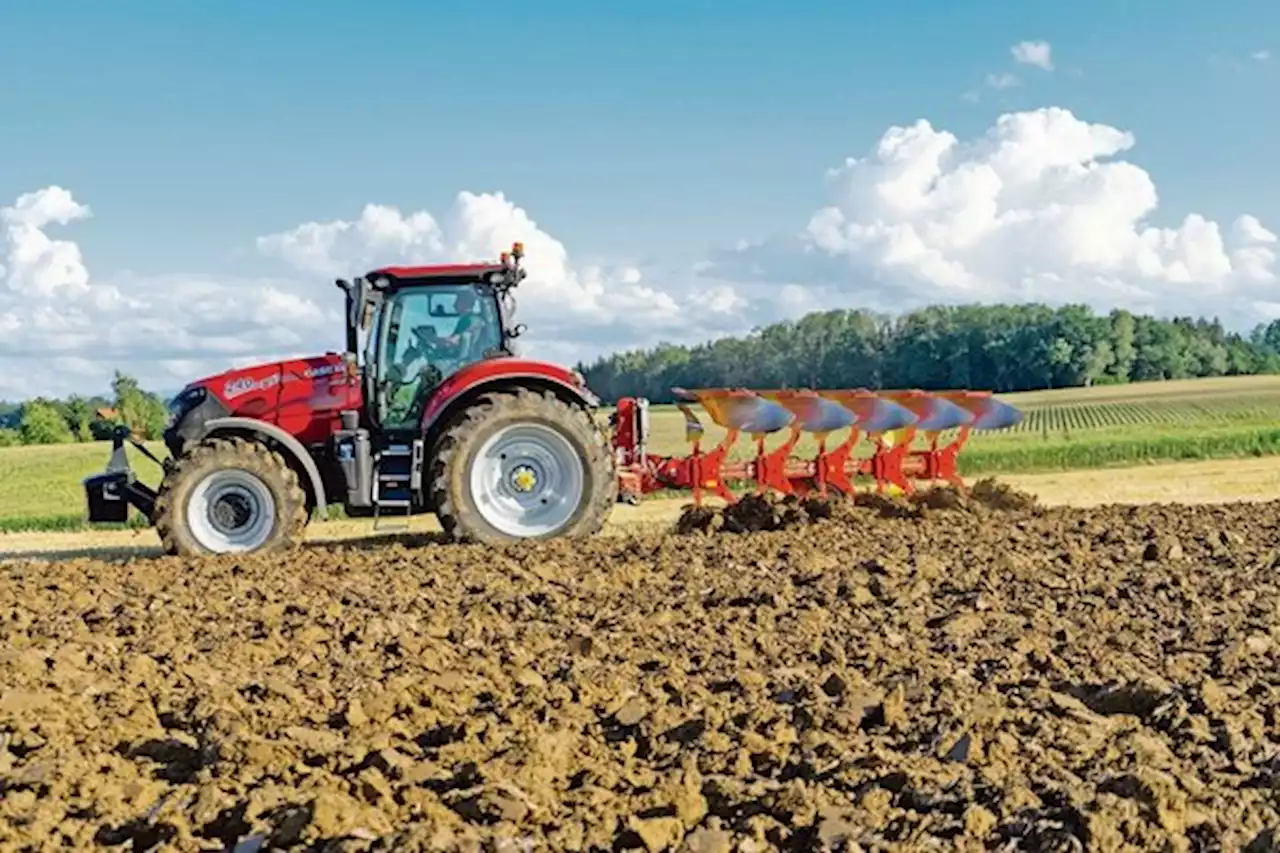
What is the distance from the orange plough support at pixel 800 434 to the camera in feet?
38.4

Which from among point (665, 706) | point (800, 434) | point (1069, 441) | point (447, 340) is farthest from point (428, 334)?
point (1069, 441)

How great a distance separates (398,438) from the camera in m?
10.8

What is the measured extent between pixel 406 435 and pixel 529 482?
104 centimetres

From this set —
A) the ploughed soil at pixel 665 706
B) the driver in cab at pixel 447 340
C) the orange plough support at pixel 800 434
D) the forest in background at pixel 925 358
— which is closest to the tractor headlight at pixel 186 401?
the driver in cab at pixel 447 340

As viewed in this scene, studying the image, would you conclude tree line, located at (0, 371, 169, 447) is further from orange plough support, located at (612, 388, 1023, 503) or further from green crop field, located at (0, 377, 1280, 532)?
orange plough support, located at (612, 388, 1023, 503)

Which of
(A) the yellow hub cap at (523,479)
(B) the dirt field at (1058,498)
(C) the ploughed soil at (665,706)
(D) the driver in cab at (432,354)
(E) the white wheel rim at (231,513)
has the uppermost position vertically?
(D) the driver in cab at (432,354)

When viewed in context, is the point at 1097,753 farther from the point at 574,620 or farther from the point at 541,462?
the point at 541,462

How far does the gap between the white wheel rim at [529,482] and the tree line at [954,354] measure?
148 ft

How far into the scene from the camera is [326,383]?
1093 cm

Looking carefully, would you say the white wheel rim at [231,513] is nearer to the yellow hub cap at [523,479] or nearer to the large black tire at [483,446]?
the large black tire at [483,446]

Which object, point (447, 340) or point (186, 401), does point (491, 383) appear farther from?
point (186, 401)

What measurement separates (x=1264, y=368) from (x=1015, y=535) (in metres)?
68.7

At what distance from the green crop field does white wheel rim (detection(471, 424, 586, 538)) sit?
10.7ft

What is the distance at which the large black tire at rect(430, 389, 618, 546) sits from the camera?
33.7 feet
